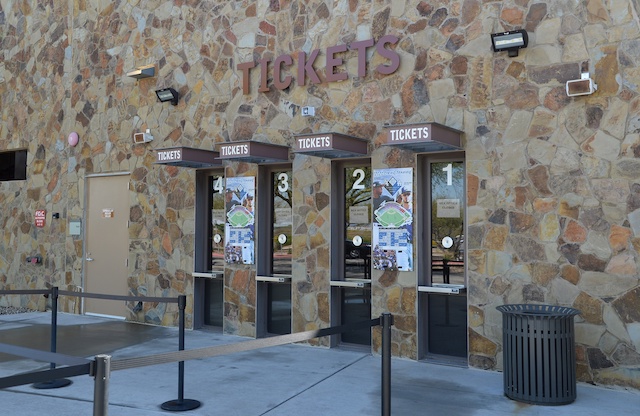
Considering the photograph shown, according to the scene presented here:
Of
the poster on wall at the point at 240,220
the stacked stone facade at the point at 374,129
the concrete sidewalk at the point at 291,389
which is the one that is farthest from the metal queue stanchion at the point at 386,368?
the poster on wall at the point at 240,220

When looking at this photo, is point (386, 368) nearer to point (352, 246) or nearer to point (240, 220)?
point (352, 246)

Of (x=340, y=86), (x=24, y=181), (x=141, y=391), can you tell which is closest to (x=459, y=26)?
(x=340, y=86)

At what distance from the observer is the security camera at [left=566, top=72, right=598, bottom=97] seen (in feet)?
22.1

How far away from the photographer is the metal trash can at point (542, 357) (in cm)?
596

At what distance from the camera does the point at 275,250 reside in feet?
31.1

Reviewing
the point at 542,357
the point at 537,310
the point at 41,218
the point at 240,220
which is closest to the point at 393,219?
the point at 537,310

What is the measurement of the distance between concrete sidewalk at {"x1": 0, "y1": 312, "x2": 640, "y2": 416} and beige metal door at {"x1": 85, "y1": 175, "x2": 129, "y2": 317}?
2560mm

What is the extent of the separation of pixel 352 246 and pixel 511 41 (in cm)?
349

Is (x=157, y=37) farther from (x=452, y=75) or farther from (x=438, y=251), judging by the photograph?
(x=438, y=251)

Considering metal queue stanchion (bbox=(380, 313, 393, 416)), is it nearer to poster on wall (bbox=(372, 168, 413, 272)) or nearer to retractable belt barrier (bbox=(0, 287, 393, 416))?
retractable belt barrier (bbox=(0, 287, 393, 416))

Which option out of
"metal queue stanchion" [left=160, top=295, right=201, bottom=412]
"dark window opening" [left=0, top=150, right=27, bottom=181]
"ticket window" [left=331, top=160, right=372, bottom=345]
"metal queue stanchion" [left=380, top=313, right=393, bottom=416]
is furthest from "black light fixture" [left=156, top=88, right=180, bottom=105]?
"metal queue stanchion" [left=380, top=313, right=393, bottom=416]

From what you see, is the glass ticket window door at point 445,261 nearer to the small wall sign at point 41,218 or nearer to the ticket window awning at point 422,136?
the ticket window awning at point 422,136

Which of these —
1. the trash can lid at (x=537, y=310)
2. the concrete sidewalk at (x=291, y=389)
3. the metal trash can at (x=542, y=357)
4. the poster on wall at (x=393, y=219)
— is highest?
the poster on wall at (x=393, y=219)

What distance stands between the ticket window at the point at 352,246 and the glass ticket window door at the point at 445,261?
3.06 ft
